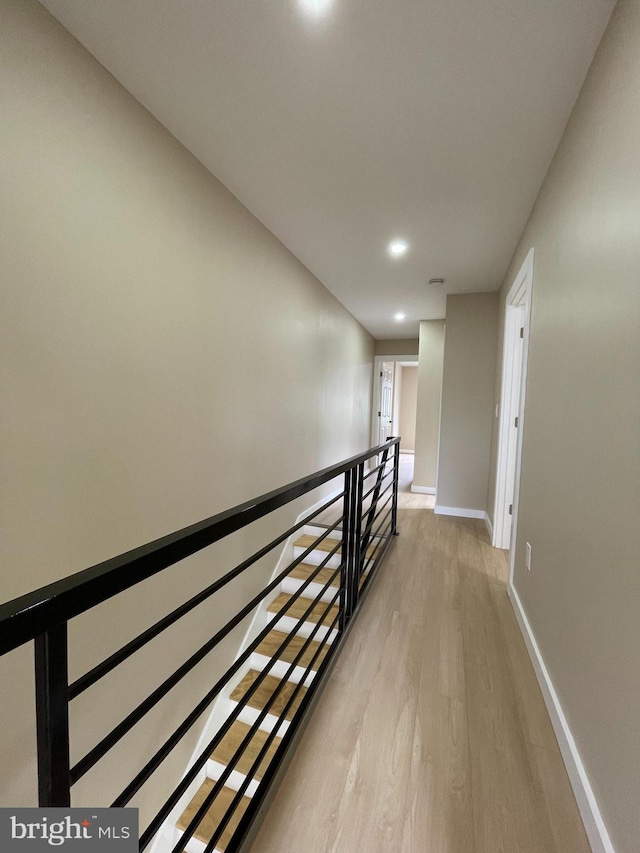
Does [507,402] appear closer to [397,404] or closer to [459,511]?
[459,511]

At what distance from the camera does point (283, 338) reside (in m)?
2.95

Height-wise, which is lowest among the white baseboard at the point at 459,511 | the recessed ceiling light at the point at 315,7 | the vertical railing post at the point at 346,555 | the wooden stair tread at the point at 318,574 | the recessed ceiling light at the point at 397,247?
the wooden stair tread at the point at 318,574

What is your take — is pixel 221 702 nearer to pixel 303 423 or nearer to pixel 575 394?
pixel 303 423

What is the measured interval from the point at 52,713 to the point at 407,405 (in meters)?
9.74

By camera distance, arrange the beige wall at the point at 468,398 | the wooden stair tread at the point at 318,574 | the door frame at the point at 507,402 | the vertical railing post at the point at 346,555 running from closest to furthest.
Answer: the vertical railing post at the point at 346,555 < the door frame at the point at 507,402 < the wooden stair tread at the point at 318,574 < the beige wall at the point at 468,398

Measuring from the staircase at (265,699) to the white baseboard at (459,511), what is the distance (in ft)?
4.76

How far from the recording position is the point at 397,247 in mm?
2855

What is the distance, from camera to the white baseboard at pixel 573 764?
98cm

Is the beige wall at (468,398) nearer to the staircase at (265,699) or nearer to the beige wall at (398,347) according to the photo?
the staircase at (265,699)

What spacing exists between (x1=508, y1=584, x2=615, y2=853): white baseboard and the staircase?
89cm

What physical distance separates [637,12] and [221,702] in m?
3.62

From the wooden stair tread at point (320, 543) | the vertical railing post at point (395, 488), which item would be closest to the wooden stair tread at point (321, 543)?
the wooden stair tread at point (320, 543)

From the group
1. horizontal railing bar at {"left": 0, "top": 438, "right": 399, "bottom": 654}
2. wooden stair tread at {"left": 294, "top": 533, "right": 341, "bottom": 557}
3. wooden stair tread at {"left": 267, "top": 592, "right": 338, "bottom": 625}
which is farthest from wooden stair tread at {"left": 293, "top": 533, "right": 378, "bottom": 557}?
horizontal railing bar at {"left": 0, "top": 438, "right": 399, "bottom": 654}

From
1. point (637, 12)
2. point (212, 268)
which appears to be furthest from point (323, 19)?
point (212, 268)
